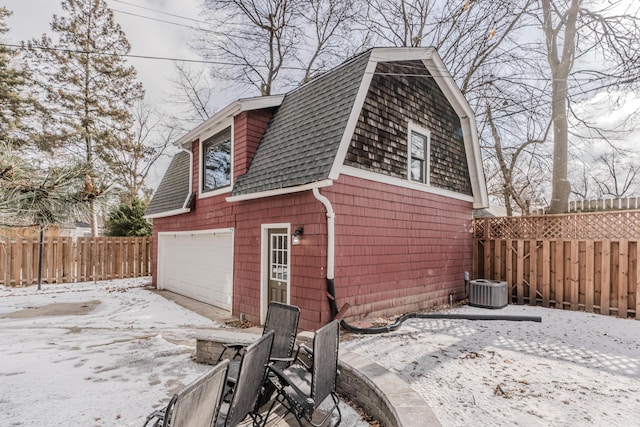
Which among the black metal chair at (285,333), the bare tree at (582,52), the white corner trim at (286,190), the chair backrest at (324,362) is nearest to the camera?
the chair backrest at (324,362)

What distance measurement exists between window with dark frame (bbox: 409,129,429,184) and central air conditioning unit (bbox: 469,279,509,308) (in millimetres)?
2880

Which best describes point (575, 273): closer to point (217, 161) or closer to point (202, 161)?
point (217, 161)

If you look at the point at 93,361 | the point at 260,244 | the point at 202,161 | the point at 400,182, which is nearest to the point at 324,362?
the point at 93,361

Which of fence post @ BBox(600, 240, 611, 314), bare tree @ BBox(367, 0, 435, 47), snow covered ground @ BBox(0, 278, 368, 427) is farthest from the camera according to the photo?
bare tree @ BBox(367, 0, 435, 47)

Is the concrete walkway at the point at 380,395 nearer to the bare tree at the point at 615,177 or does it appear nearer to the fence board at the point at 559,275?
the fence board at the point at 559,275

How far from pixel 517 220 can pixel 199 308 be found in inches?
338

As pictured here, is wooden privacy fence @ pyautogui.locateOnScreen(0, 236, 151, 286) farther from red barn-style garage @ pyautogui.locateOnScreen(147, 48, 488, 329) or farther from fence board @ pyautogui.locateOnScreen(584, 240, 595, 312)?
fence board @ pyautogui.locateOnScreen(584, 240, 595, 312)

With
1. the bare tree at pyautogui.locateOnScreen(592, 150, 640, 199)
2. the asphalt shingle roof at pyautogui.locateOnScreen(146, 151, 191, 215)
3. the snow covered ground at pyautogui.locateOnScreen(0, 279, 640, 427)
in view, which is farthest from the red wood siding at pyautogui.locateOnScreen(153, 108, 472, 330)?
the bare tree at pyautogui.locateOnScreen(592, 150, 640, 199)

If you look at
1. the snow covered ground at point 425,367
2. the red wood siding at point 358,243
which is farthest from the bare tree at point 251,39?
the snow covered ground at point 425,367

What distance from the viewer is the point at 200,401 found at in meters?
1.74

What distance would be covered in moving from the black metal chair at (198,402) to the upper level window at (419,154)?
6.06m

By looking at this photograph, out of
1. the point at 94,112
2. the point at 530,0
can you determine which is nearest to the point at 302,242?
the point at 530,0

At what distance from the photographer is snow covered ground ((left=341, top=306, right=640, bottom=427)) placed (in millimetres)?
2951

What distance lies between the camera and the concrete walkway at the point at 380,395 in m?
2.46
